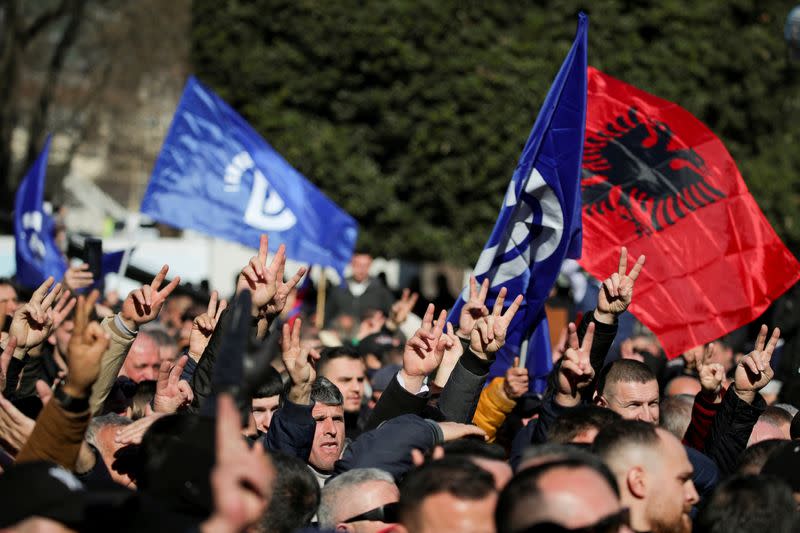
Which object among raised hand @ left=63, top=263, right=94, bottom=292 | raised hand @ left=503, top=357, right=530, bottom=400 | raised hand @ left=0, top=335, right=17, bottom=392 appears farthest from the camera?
raised hand @ left=63, top=263, right=94, bottom=292

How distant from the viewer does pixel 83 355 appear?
12.0 feet

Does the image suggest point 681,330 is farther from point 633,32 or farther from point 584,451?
point 633,32

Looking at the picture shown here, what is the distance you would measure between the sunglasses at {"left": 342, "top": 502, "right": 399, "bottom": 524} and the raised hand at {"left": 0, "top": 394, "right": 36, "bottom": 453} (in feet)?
3.91

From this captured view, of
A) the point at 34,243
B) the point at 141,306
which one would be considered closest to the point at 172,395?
the point at 141,306

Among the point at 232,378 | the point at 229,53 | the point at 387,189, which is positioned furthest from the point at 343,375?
the point at 229,53

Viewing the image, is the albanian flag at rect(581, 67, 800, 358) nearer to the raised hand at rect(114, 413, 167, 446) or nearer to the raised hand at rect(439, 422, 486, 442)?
the raised hand at rect(439, 422, 486, 442)

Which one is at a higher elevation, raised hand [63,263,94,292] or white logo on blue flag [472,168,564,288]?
white logo on blue flag [472,168,564,288]

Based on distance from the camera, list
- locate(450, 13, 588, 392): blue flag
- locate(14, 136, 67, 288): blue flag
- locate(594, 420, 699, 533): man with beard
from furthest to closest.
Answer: locate(14, 136, 67, 288): blue flag
locate(450, 13, 588, 392): blue flag
locate(594, 420, 699, 533): man with beard

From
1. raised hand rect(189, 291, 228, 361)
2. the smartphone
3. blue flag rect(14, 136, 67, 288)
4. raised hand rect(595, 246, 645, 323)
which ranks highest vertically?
raised hand rect(595, 246, 645, 323)

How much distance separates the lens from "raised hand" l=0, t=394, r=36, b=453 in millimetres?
4273

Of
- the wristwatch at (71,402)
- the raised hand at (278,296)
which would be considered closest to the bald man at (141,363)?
the raised hand at (278,296)

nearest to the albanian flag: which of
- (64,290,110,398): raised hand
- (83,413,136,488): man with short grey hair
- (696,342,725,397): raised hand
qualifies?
(696,342,725,397): raised hand

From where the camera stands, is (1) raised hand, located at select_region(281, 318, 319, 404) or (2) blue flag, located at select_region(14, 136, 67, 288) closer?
(1) raised hand, located at select_region(281, 318, 319, 404)

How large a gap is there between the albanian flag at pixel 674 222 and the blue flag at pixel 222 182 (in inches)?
139
